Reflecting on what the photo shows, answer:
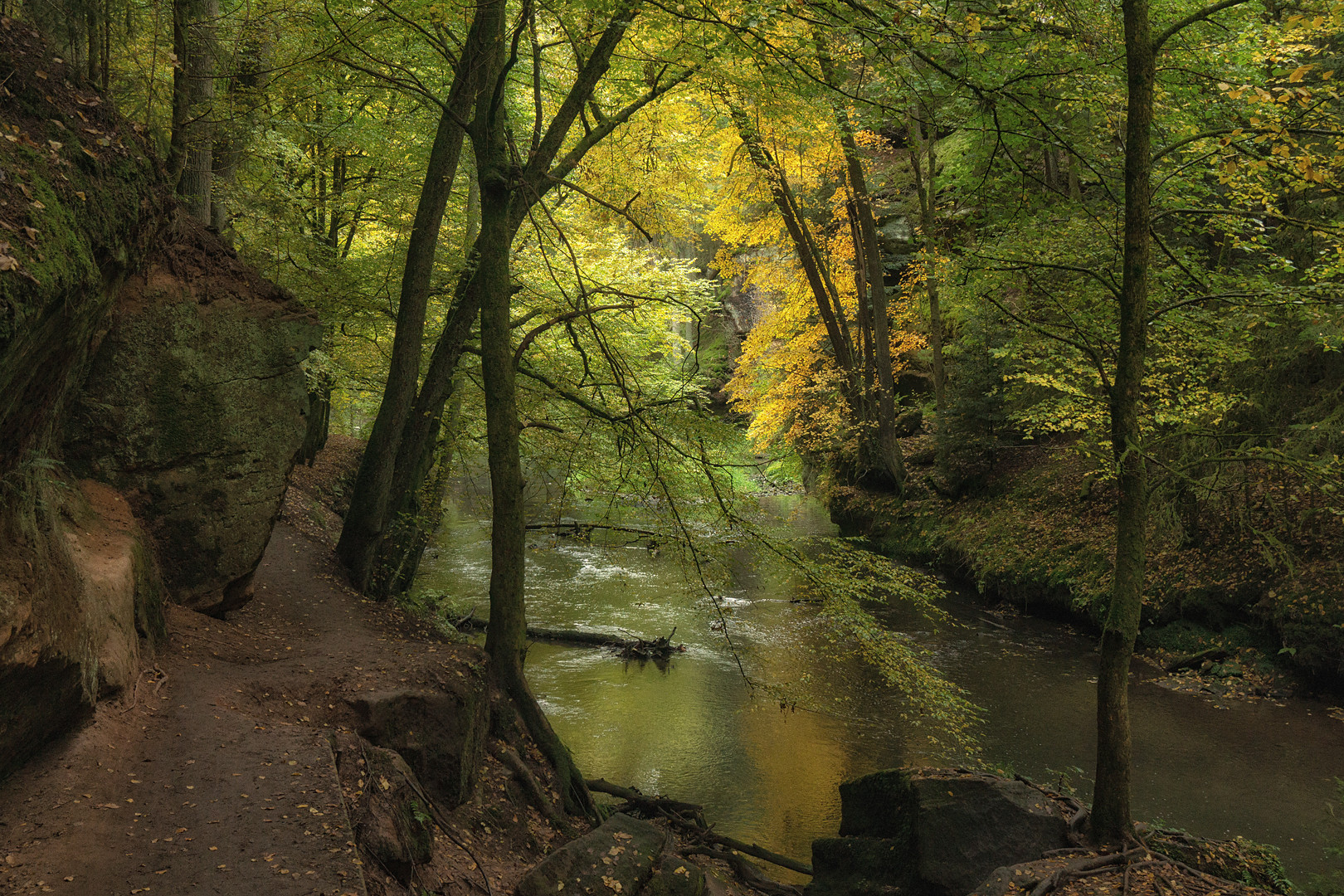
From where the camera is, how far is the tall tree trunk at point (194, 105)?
7.51 m

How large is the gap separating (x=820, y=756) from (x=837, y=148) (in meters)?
12.1

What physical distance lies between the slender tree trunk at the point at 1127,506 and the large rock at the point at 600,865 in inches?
130

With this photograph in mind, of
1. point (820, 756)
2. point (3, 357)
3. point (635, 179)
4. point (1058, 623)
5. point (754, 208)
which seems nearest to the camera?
point (3, 357)

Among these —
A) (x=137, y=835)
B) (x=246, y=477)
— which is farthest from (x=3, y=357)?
(x=246, y=477)

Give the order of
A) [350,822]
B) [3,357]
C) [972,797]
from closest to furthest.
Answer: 1. [3,357]
2. [350,822]
3. [972,797]

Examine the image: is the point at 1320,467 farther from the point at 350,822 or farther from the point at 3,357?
the point at 3,357

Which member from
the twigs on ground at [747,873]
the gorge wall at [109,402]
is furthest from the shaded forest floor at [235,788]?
the twigs on ground at [747,873]

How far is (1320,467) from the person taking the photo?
5.12 m

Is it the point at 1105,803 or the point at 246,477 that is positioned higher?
the point at 246,477

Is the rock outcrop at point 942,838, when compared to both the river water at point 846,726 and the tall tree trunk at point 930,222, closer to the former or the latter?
the river water at point 846,726

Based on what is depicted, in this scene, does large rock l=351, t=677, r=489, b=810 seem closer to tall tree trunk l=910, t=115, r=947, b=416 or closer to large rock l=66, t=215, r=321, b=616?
large rock l=66, t=215, r=321, b=616

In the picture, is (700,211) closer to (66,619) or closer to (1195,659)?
(1195,659)

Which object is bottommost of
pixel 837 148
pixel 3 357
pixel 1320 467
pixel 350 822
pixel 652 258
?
pixel 350 822

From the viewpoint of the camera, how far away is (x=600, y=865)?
534 centimetres
